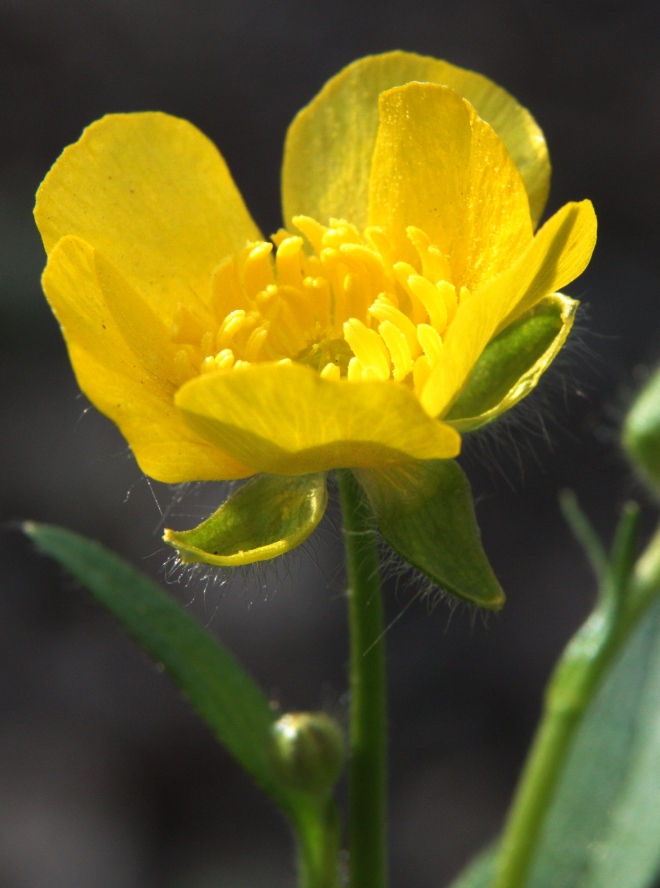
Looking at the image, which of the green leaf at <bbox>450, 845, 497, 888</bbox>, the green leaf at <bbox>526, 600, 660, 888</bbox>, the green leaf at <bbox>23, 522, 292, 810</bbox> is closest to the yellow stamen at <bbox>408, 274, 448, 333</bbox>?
the green leaf at <bbox>23, 522, 292, 810</bbox>

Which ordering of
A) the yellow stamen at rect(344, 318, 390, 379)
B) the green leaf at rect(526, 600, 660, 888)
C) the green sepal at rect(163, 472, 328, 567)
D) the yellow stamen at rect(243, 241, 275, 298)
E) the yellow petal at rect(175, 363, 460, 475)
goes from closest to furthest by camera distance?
the yellow petal at rect(175, 363, 460, 475) < the green sepal at rect(163, 472, 328, 567) < the yellow stamen at rect(344, 318, 390, 379) < the yellow stamen at rect(243, 241, 275, 298) < the green leaf at rect(526, 600, 660, 888)

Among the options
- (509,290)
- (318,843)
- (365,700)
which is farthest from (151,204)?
(318,843)

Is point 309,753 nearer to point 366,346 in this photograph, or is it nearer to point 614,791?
point 366,346

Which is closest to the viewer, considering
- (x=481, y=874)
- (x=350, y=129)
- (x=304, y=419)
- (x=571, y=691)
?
(x=304, y=419)

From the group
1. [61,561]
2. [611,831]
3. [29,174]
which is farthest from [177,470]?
[29,174]

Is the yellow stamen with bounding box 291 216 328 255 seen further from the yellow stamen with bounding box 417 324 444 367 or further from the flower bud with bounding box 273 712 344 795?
the flower bud with bounding box 273 712 344 795

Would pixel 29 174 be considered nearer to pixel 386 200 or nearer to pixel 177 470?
pixel 386 200

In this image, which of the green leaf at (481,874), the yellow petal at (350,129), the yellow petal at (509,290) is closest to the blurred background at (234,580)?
the green leaf at (481,874)
